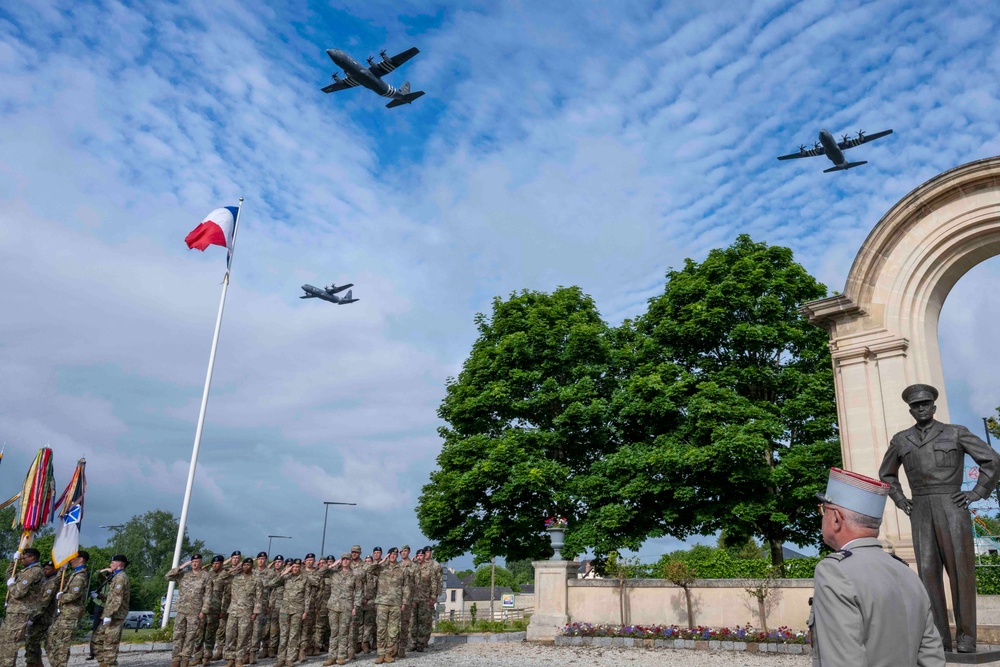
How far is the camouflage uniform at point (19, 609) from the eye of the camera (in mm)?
9422

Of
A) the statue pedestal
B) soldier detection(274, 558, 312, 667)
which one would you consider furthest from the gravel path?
the statue pedestal

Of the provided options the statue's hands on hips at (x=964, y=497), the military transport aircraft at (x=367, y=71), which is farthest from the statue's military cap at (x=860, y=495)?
the military transport aircraft at (x=367, y=71)

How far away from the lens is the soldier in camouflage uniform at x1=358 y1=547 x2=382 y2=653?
44.9 ft

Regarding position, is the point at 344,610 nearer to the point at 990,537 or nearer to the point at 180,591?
the point at 180,591

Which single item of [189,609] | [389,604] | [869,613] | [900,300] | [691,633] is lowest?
[691,633]

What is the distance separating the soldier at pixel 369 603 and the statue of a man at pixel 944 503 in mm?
9569

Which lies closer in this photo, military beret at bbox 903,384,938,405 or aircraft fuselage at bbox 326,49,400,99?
military beret at bbox 903,384,938,405

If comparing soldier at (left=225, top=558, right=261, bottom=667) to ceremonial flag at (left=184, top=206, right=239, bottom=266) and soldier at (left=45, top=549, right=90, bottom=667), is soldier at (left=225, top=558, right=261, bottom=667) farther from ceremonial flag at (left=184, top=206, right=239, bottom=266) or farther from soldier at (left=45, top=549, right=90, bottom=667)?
ceremonial flag at (left=184, top=206, right=239, bottom=266)

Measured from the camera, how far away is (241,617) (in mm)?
12086

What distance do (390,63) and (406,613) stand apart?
63.2 ft

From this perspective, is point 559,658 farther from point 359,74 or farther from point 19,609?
point 359,74

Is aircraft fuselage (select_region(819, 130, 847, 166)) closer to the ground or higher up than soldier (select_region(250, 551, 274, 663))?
higher up

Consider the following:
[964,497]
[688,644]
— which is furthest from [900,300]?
[688,644]

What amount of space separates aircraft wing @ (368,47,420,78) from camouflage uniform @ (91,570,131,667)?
19.4 metres
